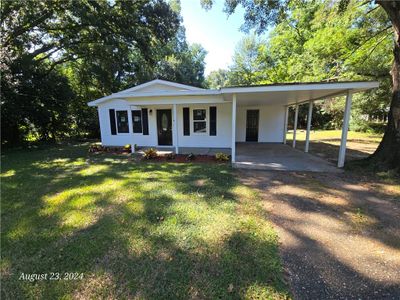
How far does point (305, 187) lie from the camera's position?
4941 millimetres

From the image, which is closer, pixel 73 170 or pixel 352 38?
pixel 73 170

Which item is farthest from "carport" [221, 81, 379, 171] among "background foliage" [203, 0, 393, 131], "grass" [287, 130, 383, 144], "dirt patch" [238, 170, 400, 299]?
"grass" [287, 130, 383, 144]

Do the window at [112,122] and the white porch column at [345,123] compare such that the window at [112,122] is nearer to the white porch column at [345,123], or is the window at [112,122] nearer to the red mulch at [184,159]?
the red mulch at [184,159]

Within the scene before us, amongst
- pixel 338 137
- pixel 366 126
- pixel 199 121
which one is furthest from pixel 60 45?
pixel 366 126

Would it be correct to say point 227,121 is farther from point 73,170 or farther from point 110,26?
point 110,26

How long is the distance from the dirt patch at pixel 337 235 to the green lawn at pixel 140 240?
11.2 inches

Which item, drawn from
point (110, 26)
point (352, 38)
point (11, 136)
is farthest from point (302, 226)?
point (11, 136)

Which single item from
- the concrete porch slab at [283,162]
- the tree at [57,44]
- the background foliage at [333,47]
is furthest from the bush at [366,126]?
the tree at [57,44]

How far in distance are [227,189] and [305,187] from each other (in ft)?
6.31

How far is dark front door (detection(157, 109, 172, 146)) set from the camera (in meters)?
10.7

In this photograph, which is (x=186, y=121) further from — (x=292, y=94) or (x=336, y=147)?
(x=336, y=147)

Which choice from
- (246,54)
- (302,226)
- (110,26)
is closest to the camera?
(302,226)

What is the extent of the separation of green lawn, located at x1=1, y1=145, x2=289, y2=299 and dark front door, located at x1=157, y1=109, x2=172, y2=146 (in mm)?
5748

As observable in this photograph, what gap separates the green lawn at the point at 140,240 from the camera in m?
2.15
